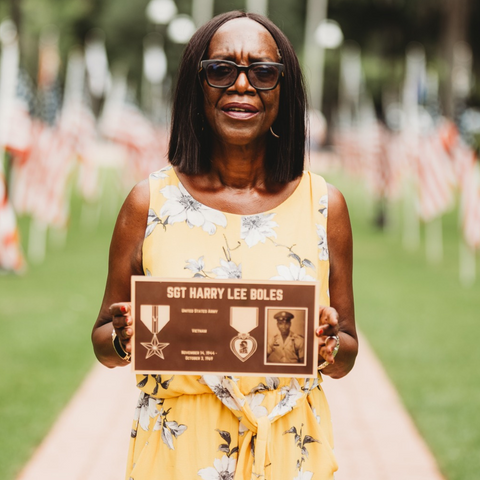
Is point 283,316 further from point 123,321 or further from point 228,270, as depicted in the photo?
point 123,321

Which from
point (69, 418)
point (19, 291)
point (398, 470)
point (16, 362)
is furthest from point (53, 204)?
point (398, 470)

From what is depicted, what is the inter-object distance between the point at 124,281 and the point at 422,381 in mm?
4650

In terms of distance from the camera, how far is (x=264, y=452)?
199 cm

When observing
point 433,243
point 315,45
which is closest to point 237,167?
point 433,243

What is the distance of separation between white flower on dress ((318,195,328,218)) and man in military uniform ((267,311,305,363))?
0.40 metres

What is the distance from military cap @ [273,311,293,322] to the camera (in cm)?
192

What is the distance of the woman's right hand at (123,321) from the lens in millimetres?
1929

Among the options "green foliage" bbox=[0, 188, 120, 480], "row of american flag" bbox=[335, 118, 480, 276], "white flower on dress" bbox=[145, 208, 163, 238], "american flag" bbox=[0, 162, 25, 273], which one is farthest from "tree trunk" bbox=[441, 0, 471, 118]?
"white flower on dress" bbox=[145, 208, 163, 238]

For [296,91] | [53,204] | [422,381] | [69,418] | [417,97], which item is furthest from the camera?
[417,97]

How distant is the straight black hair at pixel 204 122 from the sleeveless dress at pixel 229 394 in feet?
0.57

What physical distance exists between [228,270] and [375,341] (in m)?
5.81

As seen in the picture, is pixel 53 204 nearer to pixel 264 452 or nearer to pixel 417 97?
pixel 417 97

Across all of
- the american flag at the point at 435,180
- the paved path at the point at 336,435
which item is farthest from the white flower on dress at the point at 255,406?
the american flag at the point at 435,180

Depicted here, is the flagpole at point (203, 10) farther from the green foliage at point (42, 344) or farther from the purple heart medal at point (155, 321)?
the purple heart medal at point (155, 321)
